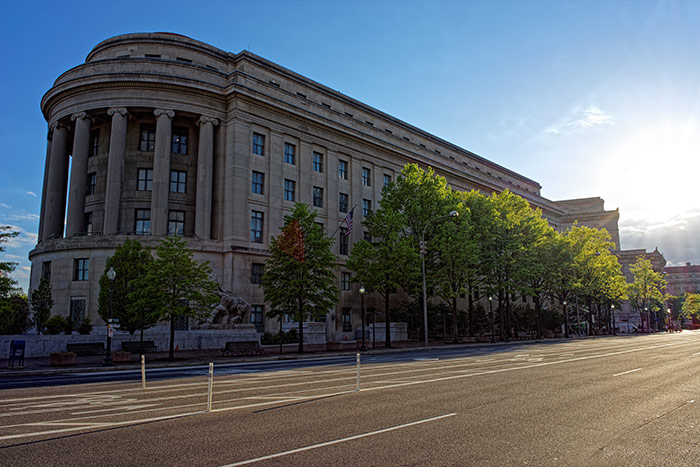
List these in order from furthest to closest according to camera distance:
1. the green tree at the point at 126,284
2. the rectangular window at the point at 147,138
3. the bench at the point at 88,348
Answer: the rectangular window at the point at 147,138 → the green tree at the point at 126,284 → the bench at the point at 88,348

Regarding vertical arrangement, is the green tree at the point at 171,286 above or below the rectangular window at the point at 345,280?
below

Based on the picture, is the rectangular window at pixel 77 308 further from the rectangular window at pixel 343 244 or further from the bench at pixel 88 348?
the rectangular window at pixel 343 244

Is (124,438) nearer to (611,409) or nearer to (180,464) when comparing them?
(180,464)

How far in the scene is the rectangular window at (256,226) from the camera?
4639 cm

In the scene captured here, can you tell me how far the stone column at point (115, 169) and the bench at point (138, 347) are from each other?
13.0 m

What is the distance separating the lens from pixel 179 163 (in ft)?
155

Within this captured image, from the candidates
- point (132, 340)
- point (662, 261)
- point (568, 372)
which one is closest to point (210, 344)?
point (132, 340)

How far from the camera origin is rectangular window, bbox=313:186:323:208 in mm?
52500

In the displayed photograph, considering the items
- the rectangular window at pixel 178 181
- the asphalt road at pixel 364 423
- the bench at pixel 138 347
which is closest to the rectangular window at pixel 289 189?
the rectangular window at pixel 178 181

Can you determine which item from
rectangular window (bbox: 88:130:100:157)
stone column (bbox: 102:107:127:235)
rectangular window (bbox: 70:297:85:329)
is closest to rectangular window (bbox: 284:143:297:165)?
stone column (bbox: 102:107:127:235)

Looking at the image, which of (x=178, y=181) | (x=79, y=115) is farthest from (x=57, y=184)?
(x=178, y=181)

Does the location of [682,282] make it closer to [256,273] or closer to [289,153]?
[289,153]

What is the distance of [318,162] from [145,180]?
17.7 m

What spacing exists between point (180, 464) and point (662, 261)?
173 meters
